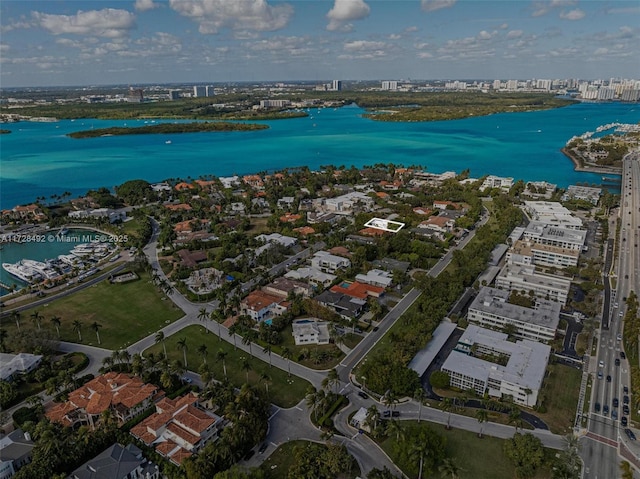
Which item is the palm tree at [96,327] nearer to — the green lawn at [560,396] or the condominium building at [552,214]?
the green lawn at [560,396]

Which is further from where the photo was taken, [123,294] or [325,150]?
[325,150]

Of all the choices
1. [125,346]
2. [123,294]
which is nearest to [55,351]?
[125,346]

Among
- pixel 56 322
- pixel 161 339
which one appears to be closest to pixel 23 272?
pixel 56 322

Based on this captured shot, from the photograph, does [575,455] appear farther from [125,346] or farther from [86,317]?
[86,317]

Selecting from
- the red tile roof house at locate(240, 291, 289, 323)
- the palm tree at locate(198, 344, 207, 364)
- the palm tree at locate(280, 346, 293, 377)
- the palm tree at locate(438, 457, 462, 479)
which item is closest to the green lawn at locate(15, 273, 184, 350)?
the red tile roof house at locate(240, 291, 289, 323)

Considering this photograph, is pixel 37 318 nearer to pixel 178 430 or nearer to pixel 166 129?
pixel 178 430

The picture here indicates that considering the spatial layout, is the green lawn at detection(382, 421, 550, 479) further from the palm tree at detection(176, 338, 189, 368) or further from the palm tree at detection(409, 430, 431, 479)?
the palm tree at detection(176, 338, 189, 368)
